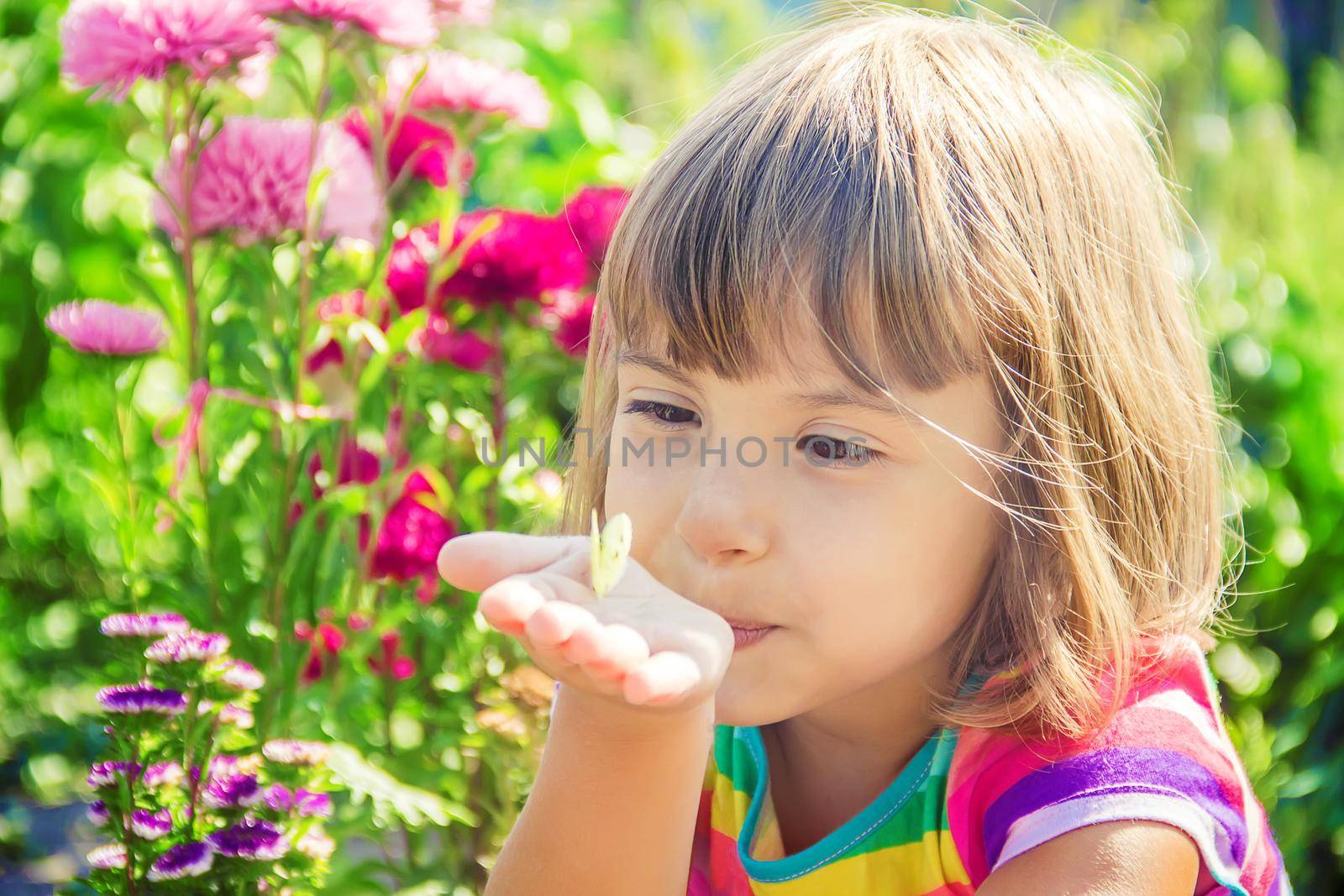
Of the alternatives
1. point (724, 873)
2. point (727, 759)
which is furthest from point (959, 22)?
point (724, 873)

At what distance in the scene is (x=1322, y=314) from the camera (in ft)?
8.48

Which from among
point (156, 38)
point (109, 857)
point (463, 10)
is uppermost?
point (463, 10)

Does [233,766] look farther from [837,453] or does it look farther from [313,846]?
[837,453]

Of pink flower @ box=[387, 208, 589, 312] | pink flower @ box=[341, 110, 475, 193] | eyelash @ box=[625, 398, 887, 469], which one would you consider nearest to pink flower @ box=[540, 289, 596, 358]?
pink flower @ box=[387, 208, 589, 312]

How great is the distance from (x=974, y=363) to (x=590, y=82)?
2.72 meters

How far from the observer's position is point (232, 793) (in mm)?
1252

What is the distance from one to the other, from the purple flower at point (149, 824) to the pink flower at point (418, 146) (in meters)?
0.98

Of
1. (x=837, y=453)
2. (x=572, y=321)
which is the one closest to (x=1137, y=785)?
(x=837, y=453)

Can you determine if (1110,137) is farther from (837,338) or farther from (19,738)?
(19,738)

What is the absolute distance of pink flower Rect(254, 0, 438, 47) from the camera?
4.84 feet

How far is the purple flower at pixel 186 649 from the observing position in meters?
1.23

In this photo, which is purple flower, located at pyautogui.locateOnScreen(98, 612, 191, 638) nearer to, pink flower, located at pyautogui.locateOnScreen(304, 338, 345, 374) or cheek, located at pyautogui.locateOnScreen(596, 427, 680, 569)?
cheek, located at pyautogui.locateOnScreen(596, 427, 680, 569)

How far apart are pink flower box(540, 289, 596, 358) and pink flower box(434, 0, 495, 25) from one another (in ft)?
1.32

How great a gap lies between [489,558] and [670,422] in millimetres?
318
